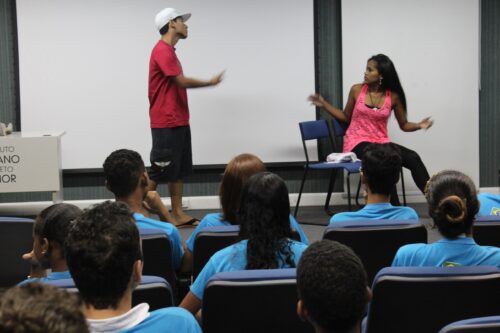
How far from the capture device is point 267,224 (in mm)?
2238

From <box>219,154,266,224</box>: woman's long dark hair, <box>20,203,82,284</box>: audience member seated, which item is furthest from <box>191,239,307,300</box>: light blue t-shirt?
<box>219,154,266,224</box>: woman's long dark hair

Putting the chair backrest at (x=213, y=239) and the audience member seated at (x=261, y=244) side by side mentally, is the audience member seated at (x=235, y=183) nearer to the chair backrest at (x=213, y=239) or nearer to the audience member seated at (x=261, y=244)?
the chair backrest at (x=213, y=239)

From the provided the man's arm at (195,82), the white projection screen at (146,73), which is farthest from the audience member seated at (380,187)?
the white projection screen at (146,73)

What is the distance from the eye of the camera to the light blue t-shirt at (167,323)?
4.87 ft

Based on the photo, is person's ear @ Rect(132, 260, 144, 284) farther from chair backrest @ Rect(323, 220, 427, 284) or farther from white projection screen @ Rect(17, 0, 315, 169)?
white projection screen @ Rect(17, 0, 315, 169)

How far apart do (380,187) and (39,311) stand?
2.31 meters

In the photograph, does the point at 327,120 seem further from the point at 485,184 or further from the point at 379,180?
the point at 379,180

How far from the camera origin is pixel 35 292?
954 mm

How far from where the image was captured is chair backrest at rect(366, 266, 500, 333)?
1.88 metres

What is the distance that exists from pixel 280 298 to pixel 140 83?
491 cm

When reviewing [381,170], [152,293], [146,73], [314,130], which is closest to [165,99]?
[146,73]

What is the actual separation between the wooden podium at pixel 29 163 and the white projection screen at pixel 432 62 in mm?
2681

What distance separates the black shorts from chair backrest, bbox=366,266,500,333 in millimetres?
3842

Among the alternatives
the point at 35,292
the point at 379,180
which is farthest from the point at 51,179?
the point at 35,292
